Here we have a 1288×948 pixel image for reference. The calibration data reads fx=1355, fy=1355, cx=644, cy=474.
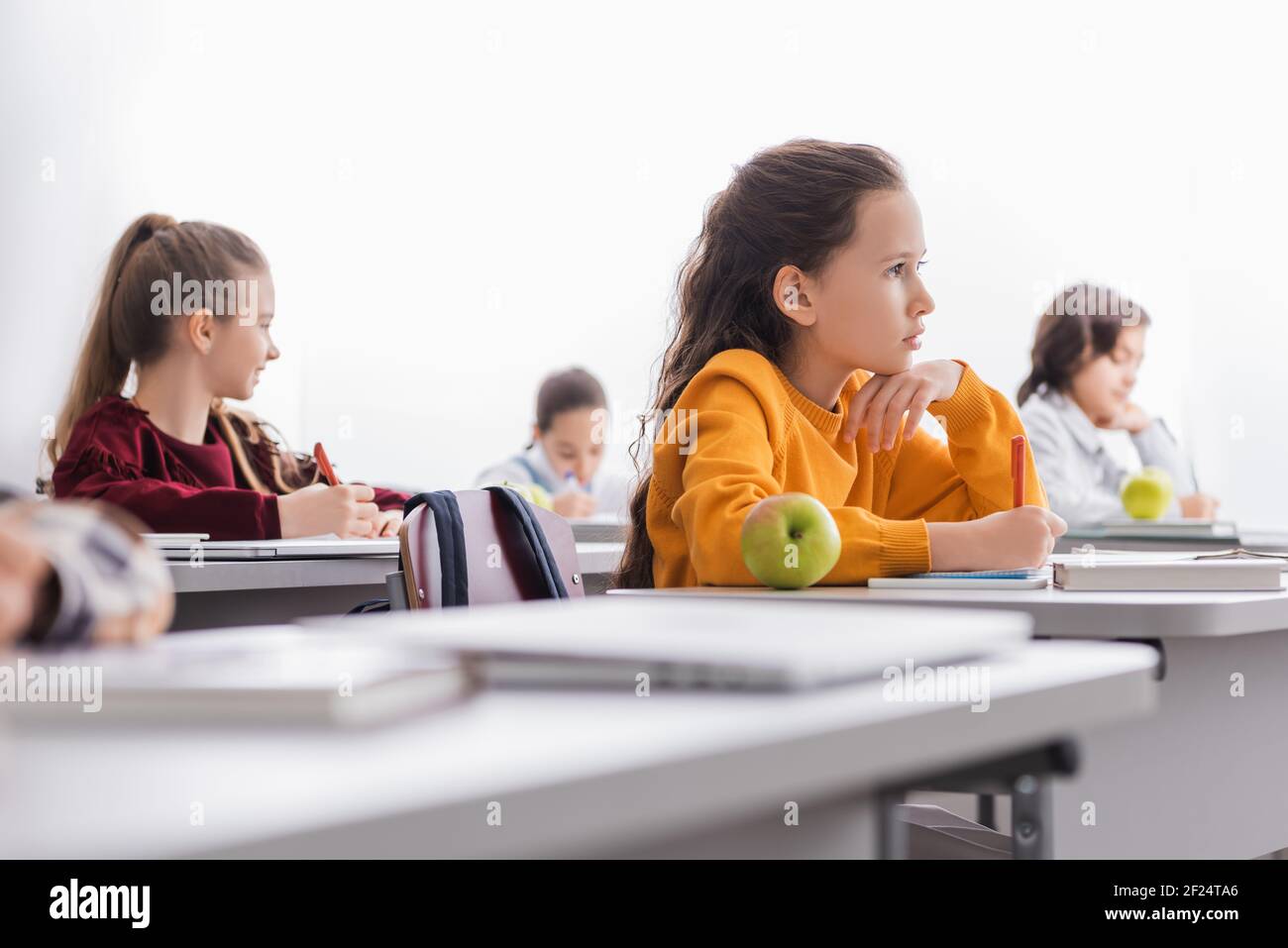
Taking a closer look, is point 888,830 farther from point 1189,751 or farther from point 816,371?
point 816,371

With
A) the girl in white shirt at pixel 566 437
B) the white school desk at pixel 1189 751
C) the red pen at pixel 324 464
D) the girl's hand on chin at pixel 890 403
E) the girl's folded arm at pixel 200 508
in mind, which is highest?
the girl in white shirt at pixel 566 437

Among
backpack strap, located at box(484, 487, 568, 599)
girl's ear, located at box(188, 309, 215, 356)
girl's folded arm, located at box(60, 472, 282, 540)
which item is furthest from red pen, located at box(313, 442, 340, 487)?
backpack strap, located at box(484, 487, 568, 599)

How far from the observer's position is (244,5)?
5.14 meters

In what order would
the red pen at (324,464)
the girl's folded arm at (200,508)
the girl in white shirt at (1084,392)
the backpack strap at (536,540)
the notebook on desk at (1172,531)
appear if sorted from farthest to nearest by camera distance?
the girl in white shirt at (1084,392)
the notebook on desk at (1172,531)
the red pen at (324,464)
the girl's folded arm at (200,508)
the backpack strap at (536,540)

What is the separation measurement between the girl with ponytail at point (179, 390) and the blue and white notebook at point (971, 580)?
1.20 m

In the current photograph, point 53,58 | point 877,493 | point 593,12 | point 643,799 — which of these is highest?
point 593,12

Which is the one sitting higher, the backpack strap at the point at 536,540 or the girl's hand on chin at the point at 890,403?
the girl's hand on chin at the point at 890,403

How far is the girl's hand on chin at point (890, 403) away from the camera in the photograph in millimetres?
1891

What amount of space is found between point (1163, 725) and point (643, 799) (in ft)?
3.88

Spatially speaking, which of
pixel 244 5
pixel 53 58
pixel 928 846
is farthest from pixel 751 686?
pixel 244 5

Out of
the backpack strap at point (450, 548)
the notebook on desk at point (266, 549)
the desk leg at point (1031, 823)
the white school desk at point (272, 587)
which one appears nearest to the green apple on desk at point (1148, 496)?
the white school desk at point (272, 587)

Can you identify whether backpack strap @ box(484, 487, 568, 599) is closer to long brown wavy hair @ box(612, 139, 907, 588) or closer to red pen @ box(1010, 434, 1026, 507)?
long brown wavy hair @ box(612, 139, 907, 588)

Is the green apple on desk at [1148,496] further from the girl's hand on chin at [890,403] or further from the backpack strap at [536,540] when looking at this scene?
the backpack strap at [536,540]
